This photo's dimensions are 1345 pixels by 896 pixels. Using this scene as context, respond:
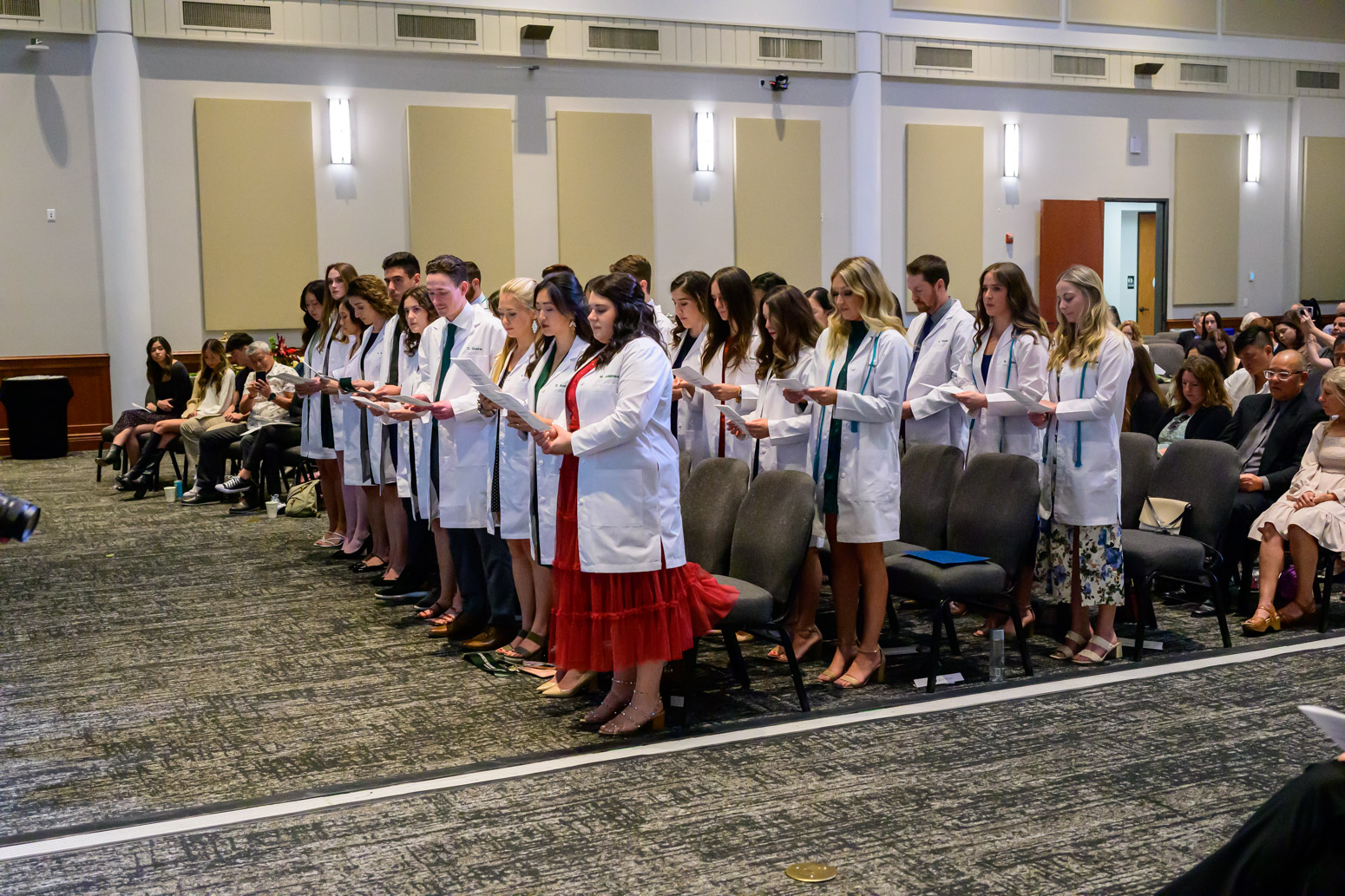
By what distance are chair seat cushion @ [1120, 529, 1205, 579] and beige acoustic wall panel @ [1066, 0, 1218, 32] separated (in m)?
12.4

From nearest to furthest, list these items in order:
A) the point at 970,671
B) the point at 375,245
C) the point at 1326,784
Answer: the point at 1326,784, the point at 970,671, the point at 375,245

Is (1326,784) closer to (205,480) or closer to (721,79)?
(205,480)

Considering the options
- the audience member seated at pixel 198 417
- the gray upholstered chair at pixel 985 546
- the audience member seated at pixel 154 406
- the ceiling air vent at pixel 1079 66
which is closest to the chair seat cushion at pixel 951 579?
the gray upholstered chair at pixel 985 546

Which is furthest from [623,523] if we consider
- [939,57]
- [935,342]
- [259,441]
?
[939,57]

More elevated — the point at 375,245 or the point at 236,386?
the point at 375,245

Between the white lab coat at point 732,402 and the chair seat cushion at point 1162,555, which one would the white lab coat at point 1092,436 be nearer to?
the chair seat cushion at point 1162,555

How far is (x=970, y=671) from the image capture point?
4.91 metres

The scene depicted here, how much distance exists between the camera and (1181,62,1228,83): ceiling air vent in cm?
1645

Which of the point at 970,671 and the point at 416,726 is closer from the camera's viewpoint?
the point at 416,726

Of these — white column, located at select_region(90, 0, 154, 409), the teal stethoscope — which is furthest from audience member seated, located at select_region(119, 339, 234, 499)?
the teal stethoscope

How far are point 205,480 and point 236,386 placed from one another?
85 cm

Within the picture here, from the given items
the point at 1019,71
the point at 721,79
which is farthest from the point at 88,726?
the point at 1019,71

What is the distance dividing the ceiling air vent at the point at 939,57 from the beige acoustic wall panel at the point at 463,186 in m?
5.14

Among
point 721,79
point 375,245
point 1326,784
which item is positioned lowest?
point 1326,784
